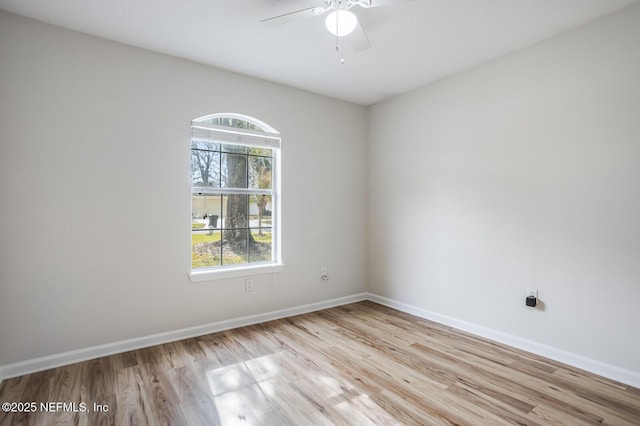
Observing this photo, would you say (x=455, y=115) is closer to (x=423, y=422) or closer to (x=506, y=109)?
(x=506, y=109)

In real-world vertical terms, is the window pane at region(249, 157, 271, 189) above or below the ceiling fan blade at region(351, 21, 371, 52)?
below

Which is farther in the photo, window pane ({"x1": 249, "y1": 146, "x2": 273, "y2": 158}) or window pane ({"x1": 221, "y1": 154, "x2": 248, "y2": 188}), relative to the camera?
window pane ({"x1": 249, "y1": 146, "x2": 273, "y2": 158})

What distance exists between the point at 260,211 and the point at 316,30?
6.21ft

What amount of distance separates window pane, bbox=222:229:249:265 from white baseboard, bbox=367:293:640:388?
1.99 meters

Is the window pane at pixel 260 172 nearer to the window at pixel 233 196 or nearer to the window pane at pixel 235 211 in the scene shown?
the window at pixel 233 196

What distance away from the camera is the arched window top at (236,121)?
3.33 metres

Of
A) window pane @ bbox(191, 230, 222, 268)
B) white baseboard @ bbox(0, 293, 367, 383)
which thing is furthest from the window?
white baseboard @ bbox(0, 293, 367, 383)

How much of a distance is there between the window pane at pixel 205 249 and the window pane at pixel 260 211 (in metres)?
0.42

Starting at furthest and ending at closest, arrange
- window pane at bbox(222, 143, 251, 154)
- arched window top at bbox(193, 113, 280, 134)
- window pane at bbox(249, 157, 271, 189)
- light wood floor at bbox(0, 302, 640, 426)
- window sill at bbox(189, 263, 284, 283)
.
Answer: window pane at bbox(249, 157, 271, 189) → window pane at bbox(222, 143, 251, 154) → arched window top at bbox(193, 113, 280, 134) → window sill at bbox(189, 263, 284, 283) → light wood floor at bbox(0, 302, 640, 426)

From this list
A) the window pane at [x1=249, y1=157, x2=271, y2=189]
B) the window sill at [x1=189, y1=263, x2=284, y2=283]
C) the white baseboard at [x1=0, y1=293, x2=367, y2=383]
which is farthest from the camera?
the window pane at [x1=249, y1=157, x2=271, y2=189]

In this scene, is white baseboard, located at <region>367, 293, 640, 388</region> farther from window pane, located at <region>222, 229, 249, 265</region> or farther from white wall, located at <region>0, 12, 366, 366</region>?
window pane, located at <region>222, 229, 249, 265</region>

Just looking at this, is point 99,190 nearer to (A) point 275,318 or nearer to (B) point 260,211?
(B) point 260,211

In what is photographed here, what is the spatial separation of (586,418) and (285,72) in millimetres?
3582

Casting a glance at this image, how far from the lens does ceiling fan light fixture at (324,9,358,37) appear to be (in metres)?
2.09
